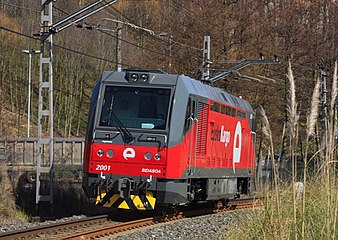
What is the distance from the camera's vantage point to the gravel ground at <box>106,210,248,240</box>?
1365 centimetres

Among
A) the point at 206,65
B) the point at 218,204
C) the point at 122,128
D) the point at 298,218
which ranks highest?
the point at 206,65

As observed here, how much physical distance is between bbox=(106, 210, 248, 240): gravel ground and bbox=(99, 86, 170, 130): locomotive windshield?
86.1 inches

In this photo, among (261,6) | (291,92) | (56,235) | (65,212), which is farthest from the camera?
(261,6)

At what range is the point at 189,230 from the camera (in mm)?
15023

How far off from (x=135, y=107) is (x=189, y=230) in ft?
9.54

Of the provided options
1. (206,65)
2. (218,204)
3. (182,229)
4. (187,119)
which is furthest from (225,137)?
(206,65)

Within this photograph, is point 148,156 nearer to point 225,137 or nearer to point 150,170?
point 150,170

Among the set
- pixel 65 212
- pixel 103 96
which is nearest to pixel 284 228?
pixel 103 96

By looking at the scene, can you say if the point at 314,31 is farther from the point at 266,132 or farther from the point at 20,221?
the point at 266,132

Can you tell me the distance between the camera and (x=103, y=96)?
15.8 meters

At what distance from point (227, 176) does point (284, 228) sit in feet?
38.2

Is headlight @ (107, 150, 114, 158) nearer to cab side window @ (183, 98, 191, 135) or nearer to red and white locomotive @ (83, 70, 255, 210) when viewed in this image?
red and white locomotive @ (83, 70, 255, 210)

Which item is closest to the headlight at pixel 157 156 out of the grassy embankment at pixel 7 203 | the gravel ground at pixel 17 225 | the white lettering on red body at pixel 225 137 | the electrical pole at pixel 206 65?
the gravel ground at pixel 17 225

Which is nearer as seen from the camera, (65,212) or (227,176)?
(65,212)
